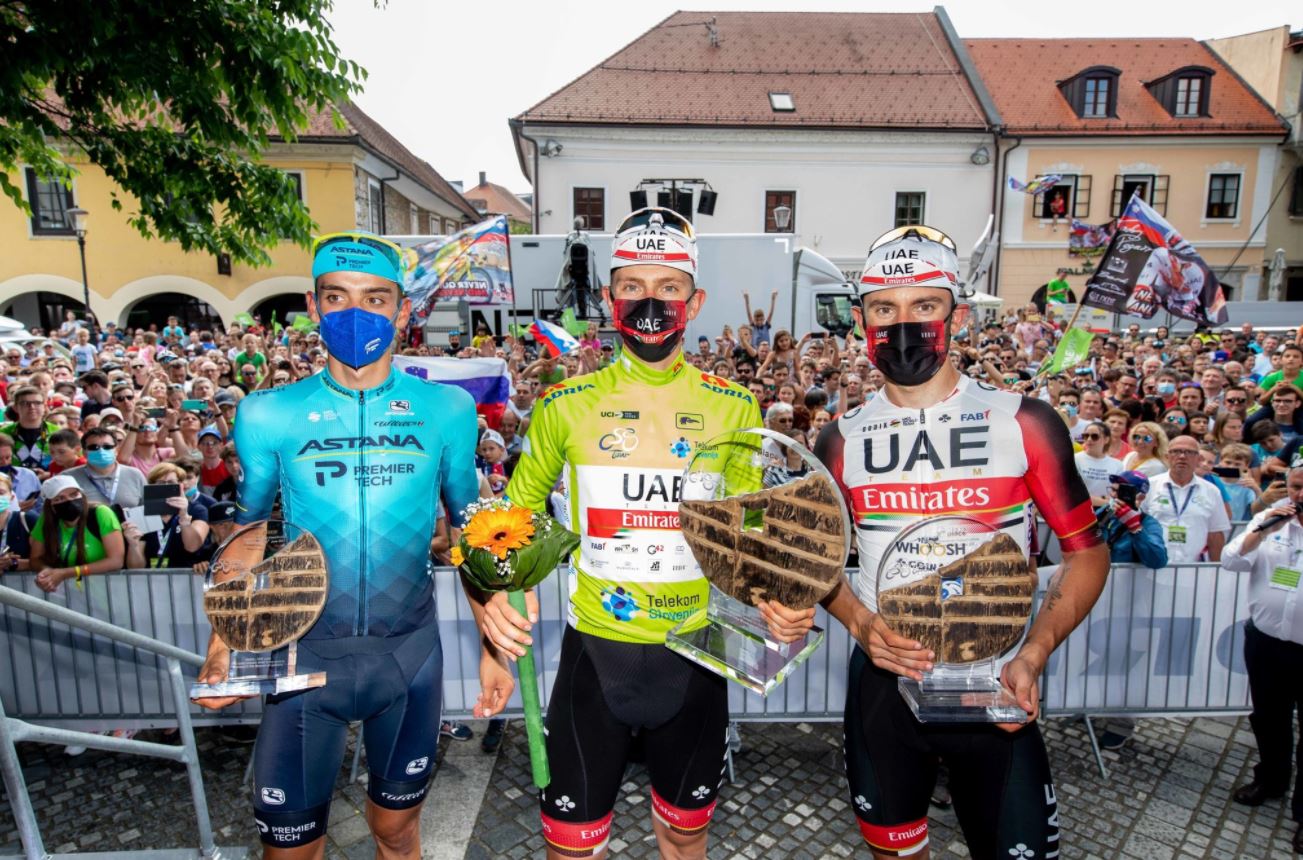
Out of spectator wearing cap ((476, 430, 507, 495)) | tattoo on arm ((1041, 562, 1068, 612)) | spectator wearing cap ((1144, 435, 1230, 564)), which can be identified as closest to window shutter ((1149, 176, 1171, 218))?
spectator wearing cap ((1144, 435, 1230, 564))

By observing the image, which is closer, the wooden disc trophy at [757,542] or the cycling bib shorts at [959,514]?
the wooden disc trophy at [757,542]

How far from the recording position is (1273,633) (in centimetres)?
475

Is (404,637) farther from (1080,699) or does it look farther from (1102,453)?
(1102,453)

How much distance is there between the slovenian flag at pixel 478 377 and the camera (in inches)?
389

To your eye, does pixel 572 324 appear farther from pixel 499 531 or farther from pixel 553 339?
pixel 499 531

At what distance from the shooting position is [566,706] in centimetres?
321

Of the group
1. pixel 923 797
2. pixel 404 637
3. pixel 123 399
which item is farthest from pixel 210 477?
pixel 923 797

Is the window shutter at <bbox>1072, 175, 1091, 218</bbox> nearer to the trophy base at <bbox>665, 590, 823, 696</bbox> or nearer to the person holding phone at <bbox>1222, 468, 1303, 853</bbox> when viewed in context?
the person holding phone at <bbox>1222, 468, 1303, 853</bbox>

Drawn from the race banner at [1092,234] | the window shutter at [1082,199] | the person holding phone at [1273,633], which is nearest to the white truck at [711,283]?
the race banner at [1092,234]

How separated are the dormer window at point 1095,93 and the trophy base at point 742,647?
35808 mm

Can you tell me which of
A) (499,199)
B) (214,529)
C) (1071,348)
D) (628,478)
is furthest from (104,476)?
(499,199)

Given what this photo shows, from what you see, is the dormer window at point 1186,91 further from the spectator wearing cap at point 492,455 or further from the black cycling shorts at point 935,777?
the black cycling shorts at point 935,777

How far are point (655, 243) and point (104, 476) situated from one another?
5.89 m

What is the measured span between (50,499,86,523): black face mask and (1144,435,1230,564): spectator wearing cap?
747 centimetres
